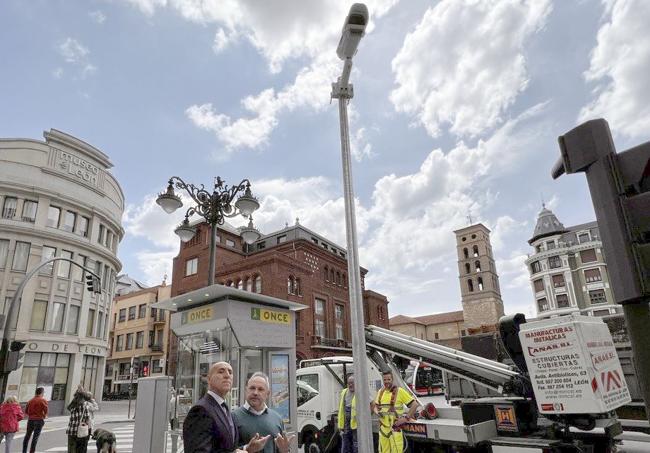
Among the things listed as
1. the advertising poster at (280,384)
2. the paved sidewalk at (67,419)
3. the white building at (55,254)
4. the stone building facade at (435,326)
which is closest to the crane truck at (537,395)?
the advertising poster at (280,384)

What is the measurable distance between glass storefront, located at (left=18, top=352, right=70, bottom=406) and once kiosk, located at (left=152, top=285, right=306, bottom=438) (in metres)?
26.5

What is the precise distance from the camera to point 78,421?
31.1 feet

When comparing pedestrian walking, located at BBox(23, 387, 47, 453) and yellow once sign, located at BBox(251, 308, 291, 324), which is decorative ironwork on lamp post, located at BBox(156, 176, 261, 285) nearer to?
yellow once sign, located at BBox(251, 308, 291, 324)

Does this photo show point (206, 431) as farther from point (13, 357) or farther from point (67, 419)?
point (67, 419)

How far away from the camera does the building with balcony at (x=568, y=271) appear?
65.8 metres

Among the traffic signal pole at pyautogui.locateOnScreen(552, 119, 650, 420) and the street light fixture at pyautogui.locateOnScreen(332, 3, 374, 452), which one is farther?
the street light fixture at pyautogui.locateOnScreen(332, 3, 374, 452)

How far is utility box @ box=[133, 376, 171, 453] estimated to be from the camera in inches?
345

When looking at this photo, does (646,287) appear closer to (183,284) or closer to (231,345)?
(231,345)

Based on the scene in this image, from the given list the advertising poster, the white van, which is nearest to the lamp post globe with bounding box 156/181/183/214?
the advertising poster

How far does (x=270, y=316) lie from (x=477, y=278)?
71.6 metres

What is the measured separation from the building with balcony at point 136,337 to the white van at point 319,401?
47325 millimetres

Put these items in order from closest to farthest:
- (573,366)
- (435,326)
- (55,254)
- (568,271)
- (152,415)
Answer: (573,366) → (152,415) → (55,254) → (568,271) → (435,326)

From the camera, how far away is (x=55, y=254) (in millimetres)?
33125

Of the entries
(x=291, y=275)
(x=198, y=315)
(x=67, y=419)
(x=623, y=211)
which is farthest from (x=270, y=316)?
(x=291, y=275)
